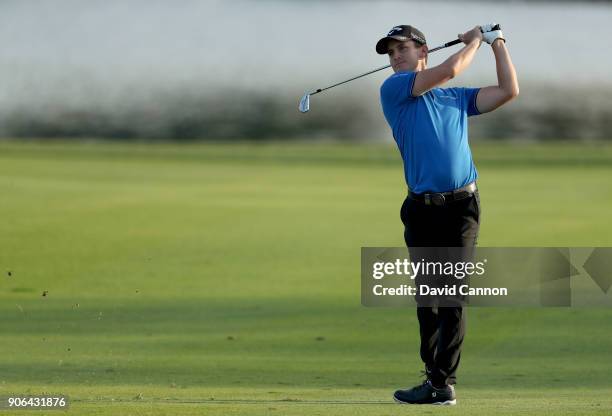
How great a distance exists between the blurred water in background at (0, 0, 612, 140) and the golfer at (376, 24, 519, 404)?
562 centimetres

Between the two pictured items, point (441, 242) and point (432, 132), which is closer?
point (432, 132)

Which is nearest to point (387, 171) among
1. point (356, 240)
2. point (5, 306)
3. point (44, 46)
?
point (44, 46)

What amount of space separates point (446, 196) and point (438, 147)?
214 millimetres

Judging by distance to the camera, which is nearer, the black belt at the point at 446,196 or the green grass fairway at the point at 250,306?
the black belt at the point at 446,196

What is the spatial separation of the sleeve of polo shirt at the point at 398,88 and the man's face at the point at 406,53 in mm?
104

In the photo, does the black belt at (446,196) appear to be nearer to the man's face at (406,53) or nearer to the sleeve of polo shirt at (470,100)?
the sleeve of polo shirt at (470,100)

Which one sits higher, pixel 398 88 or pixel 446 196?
pixel 398 88

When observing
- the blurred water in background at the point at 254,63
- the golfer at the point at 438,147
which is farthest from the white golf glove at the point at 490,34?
the blurred water in background at the point at 254,63

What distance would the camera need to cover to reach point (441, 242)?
6219mm

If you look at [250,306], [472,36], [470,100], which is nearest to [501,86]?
[470,100]

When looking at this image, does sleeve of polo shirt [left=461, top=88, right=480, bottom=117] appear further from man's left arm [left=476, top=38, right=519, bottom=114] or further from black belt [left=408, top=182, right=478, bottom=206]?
black belt [left=408, top=182, right=478, bottom=206]

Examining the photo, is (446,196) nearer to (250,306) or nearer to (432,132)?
(432,132)

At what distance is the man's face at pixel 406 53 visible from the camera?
6266 mm

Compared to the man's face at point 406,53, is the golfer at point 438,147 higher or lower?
lower
